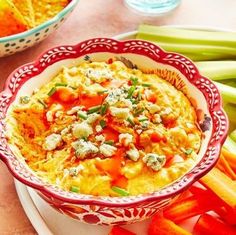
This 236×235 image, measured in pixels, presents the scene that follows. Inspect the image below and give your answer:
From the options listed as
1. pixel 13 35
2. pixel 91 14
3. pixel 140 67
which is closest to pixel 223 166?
pixel 140 67

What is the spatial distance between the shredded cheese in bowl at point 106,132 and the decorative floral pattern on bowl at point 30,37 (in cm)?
27

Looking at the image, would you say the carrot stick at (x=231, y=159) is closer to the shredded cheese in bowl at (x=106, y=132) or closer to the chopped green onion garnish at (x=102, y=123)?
the shredded cheese in bowl at (x=106, y=132)

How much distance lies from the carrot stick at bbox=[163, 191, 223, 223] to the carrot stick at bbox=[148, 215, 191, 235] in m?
0.03

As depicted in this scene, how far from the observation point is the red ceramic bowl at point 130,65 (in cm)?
164

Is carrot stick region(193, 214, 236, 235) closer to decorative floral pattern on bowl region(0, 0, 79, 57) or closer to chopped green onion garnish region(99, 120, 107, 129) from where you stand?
chopped green onion garnish region(99, 120, 107, 129)

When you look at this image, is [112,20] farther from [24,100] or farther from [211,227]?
[211,227]

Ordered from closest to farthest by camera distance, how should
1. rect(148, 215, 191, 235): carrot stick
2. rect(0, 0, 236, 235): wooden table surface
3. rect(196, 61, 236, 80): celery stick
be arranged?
rect(148, 215, 191, 235): carrot stick → rect(196, 61, 236, 80): celery stick → rect(0, 0, 236, 235): wooden table surface

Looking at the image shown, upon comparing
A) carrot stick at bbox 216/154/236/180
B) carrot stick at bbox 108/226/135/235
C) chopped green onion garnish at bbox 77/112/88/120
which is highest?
chopped green onion garnish at bbox 77/112/88/120

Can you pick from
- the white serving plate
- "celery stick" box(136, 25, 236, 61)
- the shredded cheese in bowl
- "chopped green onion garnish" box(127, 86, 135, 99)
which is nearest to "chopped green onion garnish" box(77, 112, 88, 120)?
the shredded cheese in bowl

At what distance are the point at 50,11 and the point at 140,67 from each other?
488 millimetres

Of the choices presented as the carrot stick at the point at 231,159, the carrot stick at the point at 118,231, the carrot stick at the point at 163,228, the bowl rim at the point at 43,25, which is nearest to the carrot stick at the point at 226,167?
the carrot stick at the point at 231,159

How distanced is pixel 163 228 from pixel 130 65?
1.80ft

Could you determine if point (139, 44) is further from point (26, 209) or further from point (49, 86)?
point (26, 209)

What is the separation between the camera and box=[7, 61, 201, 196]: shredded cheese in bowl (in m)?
1.71
